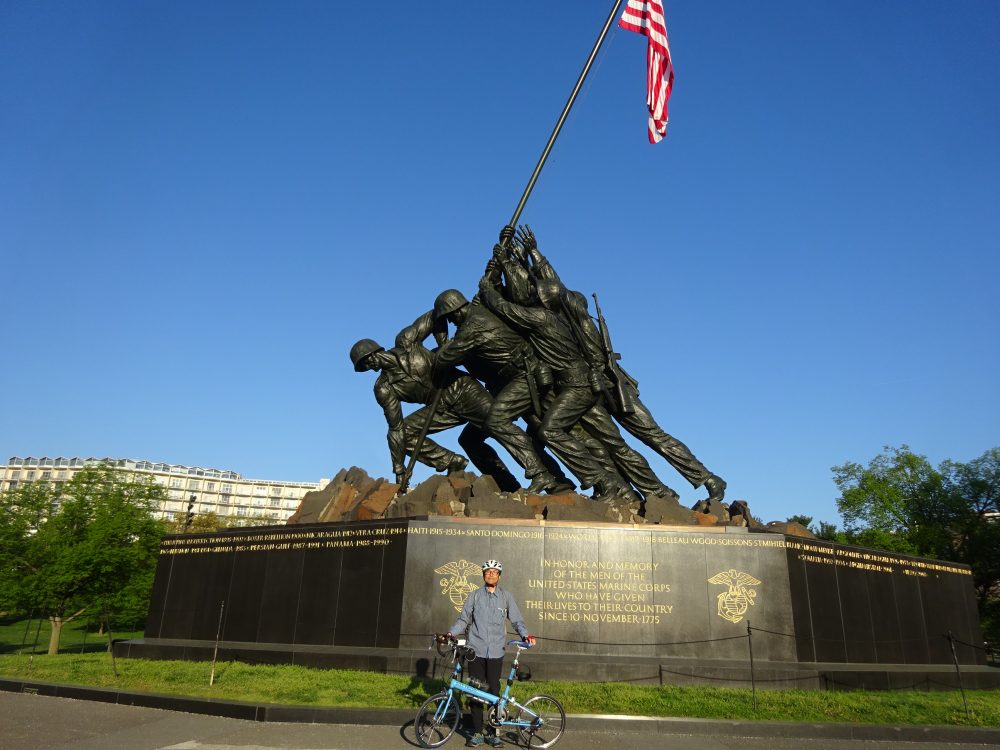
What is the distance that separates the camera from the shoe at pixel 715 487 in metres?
13.8

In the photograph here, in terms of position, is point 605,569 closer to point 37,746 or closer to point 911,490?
point 37,746

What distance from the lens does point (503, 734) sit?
686 centimetres

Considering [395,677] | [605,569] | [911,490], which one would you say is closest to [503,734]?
[395,677]

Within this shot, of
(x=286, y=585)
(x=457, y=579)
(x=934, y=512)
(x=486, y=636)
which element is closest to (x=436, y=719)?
(x=486, y=636)

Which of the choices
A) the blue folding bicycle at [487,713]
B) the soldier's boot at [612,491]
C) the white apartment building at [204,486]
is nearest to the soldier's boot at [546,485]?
the soldier's boot at [612,491]

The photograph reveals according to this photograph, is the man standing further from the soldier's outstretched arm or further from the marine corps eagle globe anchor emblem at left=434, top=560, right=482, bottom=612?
the soldier's outstretched arm

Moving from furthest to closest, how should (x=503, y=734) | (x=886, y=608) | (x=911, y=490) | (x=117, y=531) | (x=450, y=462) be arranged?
1. (x=911, y=490)
2. (x=117, y=531)
3. (x=450, y=462)
4. (x=886, y=608)
5. (x=503, y=734)

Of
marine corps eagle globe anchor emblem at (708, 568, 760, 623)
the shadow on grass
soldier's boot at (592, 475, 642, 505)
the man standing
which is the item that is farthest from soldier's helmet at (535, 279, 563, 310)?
the man standing

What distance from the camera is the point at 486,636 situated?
646cm

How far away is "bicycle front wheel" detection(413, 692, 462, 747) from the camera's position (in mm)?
6266

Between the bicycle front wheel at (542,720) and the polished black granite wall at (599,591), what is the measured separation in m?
4.09

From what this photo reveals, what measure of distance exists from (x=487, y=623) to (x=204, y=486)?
417 ft

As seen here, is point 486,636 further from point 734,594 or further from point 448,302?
point 448,302

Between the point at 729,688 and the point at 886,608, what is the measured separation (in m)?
4.48
